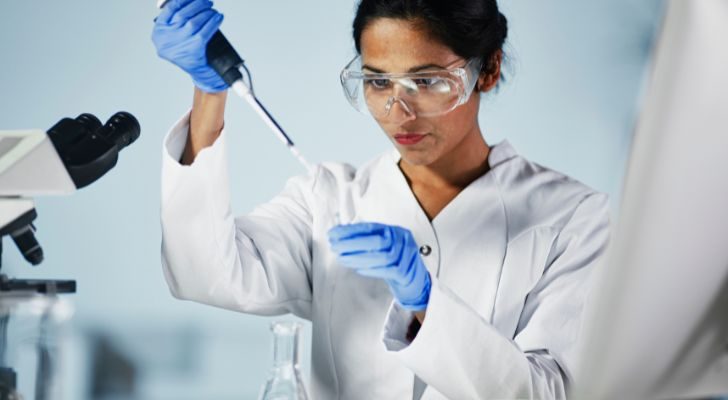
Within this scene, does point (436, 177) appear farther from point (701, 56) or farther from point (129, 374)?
point (701, 56)

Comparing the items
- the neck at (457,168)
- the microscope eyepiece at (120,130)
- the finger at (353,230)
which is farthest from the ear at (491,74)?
the microscope eyepiece at (120,130)

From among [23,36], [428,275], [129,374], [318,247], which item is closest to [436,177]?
[318,247]

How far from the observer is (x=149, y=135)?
2287mm

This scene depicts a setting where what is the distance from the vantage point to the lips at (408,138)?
67.9 inches

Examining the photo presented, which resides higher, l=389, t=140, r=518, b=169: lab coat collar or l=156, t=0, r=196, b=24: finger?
l=156, t=0, r=196, b=24: finger

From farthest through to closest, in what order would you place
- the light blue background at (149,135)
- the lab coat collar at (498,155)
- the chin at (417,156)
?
1. the light blue background at (149,135)
2. the lab coat collar at (498,155)
3. the chin at (417,156)

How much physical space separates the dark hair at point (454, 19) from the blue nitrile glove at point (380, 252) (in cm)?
46

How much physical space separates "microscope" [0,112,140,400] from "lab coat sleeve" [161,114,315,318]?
247mm

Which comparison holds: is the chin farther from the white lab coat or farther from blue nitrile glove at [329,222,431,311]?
blue nitrile glove at [329,222,431,311]

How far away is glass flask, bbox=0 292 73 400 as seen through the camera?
110 centimetres

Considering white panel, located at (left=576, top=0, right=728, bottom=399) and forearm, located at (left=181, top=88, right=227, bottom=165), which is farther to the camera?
forearm, located at (left=181, top=88, right=227, bottom=165)

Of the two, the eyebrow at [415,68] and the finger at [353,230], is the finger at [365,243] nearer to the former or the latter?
the finger at [353,230]

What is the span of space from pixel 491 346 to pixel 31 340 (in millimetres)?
760

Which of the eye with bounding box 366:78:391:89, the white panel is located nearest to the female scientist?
the eye with bounding box 366:78:391:89
